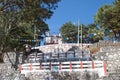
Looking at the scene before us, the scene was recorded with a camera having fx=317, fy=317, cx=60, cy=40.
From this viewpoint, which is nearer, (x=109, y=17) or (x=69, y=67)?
(x=69, y=67)

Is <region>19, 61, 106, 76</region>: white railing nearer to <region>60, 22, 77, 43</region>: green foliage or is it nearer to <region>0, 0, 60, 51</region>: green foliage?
<region>0, 0, 60, 51</region>: green foliage

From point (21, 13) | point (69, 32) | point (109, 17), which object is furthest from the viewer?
point (69, 32)

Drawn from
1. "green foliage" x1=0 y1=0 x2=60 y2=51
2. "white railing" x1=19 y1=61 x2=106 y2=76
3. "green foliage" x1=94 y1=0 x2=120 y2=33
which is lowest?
"white railing" x1=19 y1=61 x2=106 y2=76

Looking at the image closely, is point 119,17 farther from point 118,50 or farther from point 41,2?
point 41,2

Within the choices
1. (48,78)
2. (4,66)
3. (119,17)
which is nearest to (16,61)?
(4,66)

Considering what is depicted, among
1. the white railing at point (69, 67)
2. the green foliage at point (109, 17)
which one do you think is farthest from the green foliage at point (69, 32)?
the white railing at point (69, 67)

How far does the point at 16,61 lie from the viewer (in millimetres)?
37781

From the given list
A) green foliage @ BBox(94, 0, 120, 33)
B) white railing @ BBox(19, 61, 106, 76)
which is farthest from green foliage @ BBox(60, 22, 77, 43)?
white railing @ BBox(19, 61, 106, 76)

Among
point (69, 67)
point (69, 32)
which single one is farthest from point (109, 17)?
point (69, 32)

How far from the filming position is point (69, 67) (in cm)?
3136

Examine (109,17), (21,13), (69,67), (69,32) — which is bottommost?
(69,67)

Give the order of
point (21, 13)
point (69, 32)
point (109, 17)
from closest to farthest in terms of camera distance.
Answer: point (21, 13)
point (109, 17)
point (69, 32)

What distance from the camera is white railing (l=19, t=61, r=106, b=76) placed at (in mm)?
30484

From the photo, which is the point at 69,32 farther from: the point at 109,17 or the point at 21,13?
the point at 21,13
